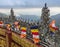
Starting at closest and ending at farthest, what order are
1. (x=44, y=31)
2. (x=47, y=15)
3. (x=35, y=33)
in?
(x=35, y=33)
(x=44, y=31)
(x=47, y=15)

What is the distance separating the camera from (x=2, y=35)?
42969 mm

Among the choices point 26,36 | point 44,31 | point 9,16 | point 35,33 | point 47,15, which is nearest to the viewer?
point 35,33

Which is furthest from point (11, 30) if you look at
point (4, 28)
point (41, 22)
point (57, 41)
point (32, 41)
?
point (41, 22)

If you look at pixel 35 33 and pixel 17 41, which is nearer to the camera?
pixel 35 33

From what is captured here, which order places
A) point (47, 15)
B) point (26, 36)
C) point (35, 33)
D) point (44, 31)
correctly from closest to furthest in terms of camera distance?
point (35, 33)
point (26, 36)
point (44, 31)
point (47, 15)

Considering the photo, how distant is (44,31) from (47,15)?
430cm

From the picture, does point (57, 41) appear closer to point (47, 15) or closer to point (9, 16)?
point (47, 15)

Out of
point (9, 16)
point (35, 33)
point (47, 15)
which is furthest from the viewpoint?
point (9, 16)

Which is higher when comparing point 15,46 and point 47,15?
point 47,15

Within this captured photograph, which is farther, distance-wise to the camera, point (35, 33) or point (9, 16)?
point (9, 16)

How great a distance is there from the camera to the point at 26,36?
4188 centimetres

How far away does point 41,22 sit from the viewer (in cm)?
5278

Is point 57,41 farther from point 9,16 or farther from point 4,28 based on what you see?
point 9,16

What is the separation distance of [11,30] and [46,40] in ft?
16.2
